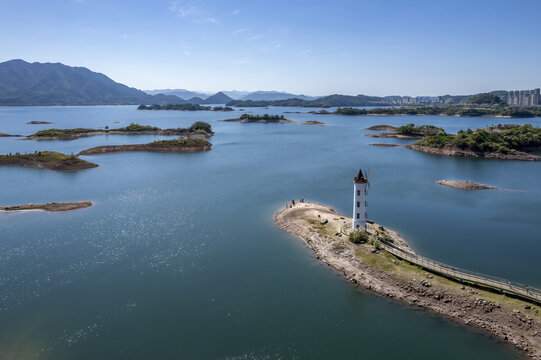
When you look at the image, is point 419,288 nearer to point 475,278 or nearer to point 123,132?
point 475,278

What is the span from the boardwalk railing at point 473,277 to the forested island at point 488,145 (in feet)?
232

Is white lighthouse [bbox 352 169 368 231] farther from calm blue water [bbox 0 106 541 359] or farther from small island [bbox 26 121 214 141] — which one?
small island [bbox 26 121 214 141]

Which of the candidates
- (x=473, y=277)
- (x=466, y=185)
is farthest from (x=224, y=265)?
(x=466, y=185)

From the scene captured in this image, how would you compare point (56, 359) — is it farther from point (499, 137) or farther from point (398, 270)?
point (499, 137)

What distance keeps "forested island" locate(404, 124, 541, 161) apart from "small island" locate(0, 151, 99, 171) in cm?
→ 9561

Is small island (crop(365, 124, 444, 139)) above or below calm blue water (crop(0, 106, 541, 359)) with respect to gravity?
above

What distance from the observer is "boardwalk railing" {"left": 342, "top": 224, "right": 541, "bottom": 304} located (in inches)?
950

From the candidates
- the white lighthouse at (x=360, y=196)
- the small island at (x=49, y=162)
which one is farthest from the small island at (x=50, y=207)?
the white lighthouse at (x=360, y=196)

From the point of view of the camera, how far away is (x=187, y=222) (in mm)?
42438

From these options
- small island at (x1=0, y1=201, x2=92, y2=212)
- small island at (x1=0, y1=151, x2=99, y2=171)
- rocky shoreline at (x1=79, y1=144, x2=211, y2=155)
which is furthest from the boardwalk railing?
rocky shoreline at (x1=79, y1=144, x2=211, y2=155)

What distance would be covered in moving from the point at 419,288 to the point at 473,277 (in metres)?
4.66

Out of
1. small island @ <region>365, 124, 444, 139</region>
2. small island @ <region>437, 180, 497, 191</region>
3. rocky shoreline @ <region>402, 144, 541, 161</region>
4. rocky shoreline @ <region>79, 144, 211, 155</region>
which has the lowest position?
small island @ <region>437, 180, 497, 191</region>

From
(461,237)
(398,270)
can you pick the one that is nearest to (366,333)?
(398,270)

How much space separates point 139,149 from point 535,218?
9872 centimetres
